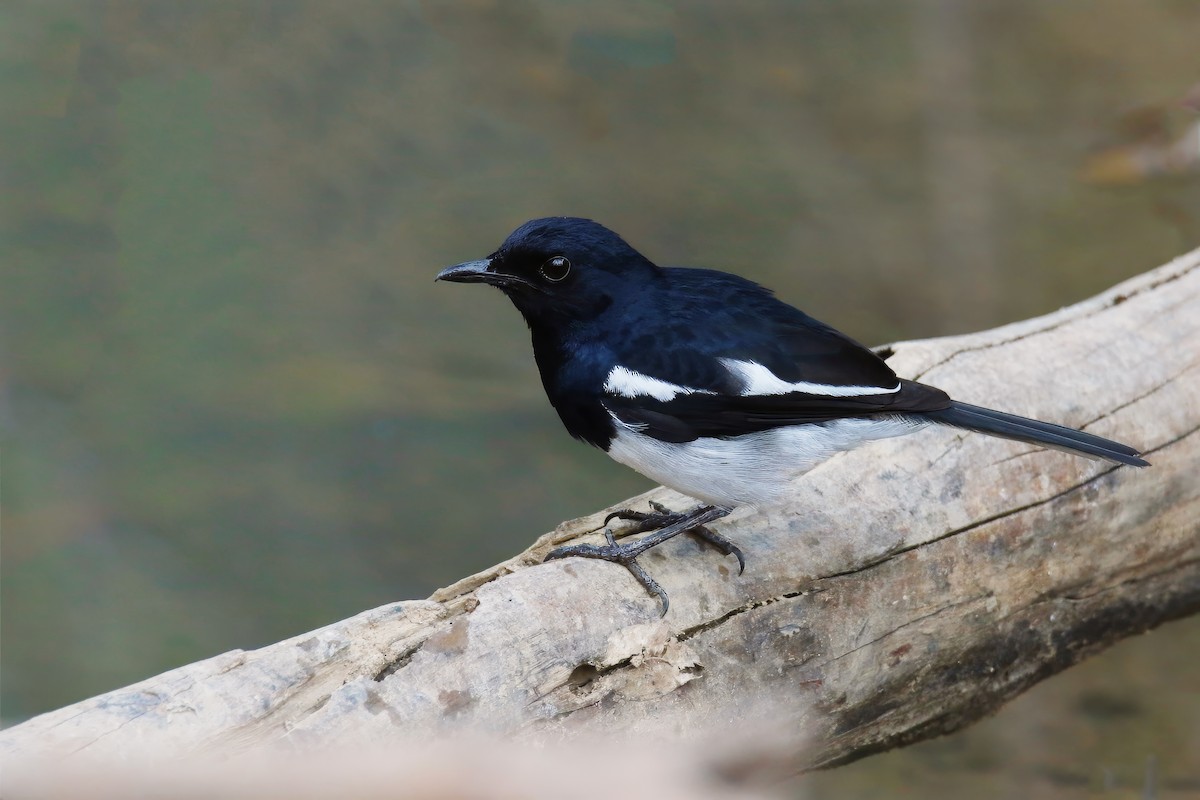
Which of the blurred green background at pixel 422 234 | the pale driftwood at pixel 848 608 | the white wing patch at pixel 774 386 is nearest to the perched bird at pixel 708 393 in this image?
the white wing patch at pixel 774 386

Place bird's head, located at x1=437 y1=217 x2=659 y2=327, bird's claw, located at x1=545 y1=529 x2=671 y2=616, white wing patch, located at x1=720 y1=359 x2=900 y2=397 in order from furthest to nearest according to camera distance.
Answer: bird's head, located at x1=437 y1=217 x2=659 y2=327
white wing patch, located at x1=720 y1=359 x2=900 y2=397
bird's claw, located at x1=545 y1=529 x2=671 y2=616

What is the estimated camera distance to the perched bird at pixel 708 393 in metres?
2.98

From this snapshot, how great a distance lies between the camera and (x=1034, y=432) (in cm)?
300

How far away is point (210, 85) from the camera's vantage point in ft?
24.8

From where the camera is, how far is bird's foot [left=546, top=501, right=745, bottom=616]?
2869 mm

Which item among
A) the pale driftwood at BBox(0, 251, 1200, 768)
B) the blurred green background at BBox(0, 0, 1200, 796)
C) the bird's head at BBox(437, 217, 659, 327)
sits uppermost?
the blurred green background at BBox(0, 0, 1200, 796)

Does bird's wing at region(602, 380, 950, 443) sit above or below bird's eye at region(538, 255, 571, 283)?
below

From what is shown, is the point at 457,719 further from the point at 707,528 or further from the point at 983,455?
the point at 983,455

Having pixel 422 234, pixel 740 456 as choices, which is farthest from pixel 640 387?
pixel 422 234

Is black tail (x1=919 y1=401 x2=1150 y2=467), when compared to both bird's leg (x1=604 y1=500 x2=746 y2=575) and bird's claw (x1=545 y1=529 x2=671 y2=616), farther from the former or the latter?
bird's claw (x1=545 y1=529 x2=671 y2=616)

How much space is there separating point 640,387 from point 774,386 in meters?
0.34

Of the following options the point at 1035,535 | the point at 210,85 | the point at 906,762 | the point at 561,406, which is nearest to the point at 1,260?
the point at 210,85

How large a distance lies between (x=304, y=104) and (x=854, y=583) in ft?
19.3

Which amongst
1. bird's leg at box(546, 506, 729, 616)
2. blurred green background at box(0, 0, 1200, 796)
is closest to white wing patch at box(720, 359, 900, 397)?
bird's leg at box(546, 506, 729, 616)
